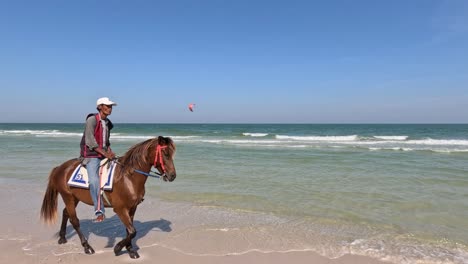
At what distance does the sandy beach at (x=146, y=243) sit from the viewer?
4.05m

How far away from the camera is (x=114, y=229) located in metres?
5.24

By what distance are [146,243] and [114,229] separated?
0.96m

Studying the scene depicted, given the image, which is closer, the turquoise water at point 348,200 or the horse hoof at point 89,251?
the horse hoof at point 89,251

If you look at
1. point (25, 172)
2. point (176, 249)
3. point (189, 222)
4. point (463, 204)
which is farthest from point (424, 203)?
point (25, 172)

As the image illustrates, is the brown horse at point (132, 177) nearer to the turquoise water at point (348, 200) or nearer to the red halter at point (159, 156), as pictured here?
the red halter at point (159, 156)

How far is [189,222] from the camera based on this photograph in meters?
5.54

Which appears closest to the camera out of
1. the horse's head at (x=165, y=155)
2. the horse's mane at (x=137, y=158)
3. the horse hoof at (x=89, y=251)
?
the horse's head at (x=165, y=155)

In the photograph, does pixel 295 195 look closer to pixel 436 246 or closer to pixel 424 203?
pixel 424 203

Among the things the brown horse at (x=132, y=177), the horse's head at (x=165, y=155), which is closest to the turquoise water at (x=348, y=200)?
the horse's head at (x=165, y=155)

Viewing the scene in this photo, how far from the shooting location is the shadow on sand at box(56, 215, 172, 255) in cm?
489

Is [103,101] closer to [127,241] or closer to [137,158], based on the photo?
[137,158]

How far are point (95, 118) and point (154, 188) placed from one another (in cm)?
460

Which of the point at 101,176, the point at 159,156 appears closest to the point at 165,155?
the point at 159,156

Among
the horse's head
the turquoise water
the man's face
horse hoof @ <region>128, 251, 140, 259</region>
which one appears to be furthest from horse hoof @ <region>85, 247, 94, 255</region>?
the turquoise water
